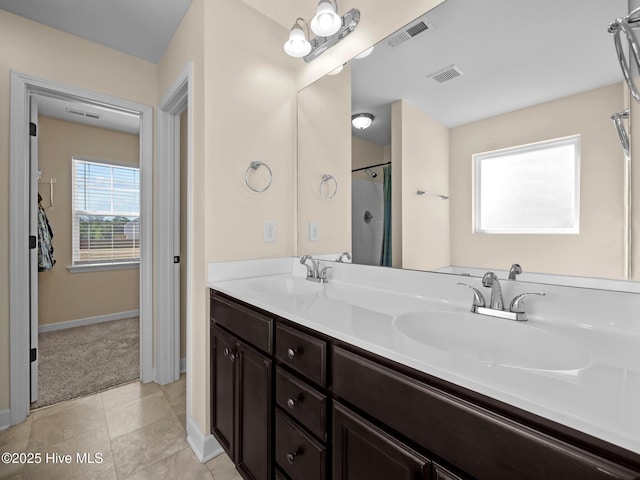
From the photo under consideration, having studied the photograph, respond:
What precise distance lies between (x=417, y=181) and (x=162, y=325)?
211 cm

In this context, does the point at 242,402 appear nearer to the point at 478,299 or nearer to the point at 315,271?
the point at 315,271

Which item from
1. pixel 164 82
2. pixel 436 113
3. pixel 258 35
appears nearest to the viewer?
pixel 436 113

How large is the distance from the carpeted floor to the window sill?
2.29 feet

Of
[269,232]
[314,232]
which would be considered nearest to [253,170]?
[269,232]

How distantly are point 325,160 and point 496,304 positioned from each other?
1237mm

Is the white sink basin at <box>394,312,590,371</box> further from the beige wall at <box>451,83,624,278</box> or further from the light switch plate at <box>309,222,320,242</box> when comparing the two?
the light switch plate at <box>309,222,320,242</box>

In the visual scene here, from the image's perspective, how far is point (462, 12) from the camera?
1148mm

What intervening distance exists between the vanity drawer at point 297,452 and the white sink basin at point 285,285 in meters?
0.64

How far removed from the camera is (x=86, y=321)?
3.63 meters

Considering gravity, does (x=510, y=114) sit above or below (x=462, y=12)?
below

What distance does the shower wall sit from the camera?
1514 millimetres

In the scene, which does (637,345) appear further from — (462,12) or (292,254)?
(292,254)

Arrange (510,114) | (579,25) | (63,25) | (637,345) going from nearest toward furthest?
1. (637,345)
2. (579,25)
3. (510,114)
4. (63,25)

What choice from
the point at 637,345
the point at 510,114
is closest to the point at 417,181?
the point at 510,114
